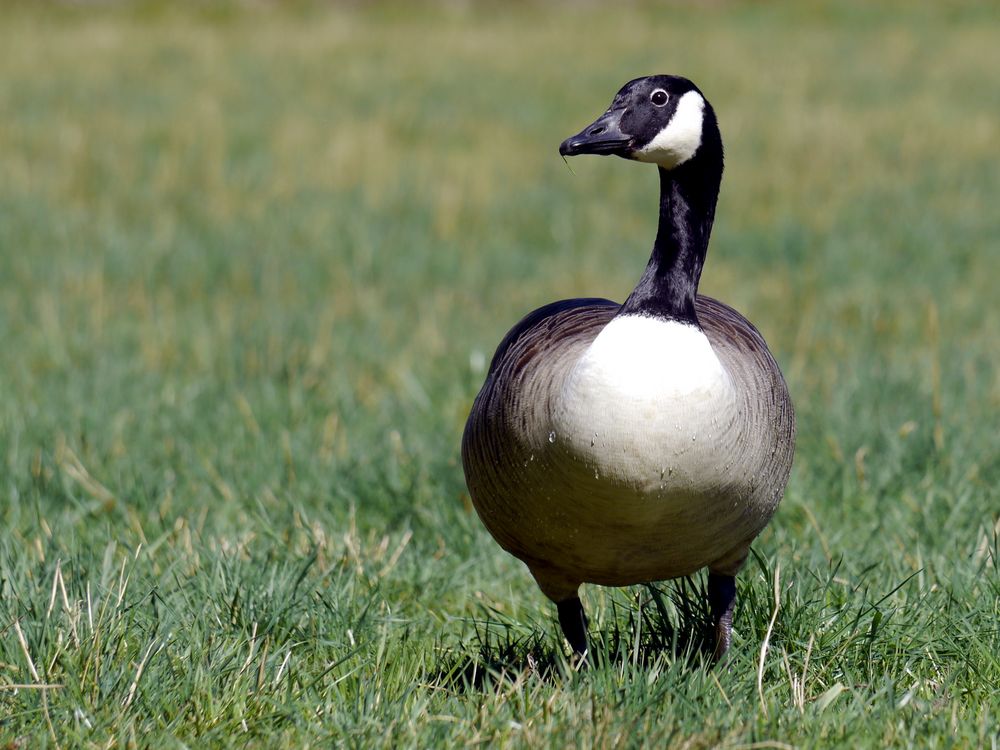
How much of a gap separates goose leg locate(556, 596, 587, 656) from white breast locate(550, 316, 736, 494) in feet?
2.12

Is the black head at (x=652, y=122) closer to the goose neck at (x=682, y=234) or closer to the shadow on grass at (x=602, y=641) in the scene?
the goose neck at (x=682, y=234)

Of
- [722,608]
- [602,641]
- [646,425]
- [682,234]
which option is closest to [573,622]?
[602,641]

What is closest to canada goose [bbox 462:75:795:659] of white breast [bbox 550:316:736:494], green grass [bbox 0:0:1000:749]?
white breast [bbox 550:316:736:494]

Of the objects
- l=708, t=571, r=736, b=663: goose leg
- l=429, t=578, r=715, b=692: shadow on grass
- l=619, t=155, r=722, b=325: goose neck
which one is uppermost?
l=619, t=155, r=722, b=325: goose neck

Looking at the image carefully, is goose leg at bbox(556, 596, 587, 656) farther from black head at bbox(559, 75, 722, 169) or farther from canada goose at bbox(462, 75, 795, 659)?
black head at bbox(559, 75, 722, 169)

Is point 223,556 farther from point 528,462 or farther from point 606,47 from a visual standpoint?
point 606,47

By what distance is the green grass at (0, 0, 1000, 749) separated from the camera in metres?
2.79

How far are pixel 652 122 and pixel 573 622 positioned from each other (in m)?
1.28

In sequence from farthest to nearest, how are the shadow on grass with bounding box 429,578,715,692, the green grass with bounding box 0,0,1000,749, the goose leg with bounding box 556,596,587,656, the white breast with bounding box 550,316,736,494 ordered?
the goose leg with bounding box 556,596,587,656
the shadow on grass with bounding box 429,578,715,692
the green grass with bounding box 0,0,1000,749
the white breast with bounding box 550,316,736,494

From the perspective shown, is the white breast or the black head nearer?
the white breast

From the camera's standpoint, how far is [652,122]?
9.48ft

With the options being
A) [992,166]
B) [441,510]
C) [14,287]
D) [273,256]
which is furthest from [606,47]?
[441,510]

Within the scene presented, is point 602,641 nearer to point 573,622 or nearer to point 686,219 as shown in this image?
point 573,622

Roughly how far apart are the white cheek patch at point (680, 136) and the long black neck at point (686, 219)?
0.04 metres
